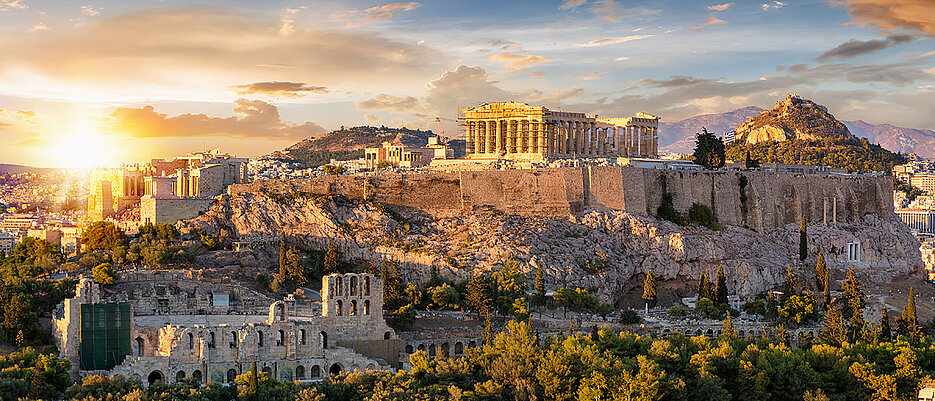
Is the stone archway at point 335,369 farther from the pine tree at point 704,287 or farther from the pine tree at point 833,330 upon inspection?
the pine tree at point 833,330

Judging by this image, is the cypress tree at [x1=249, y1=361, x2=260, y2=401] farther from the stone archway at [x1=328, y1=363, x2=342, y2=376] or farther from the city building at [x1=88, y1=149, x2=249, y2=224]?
the city building at [x1=88, y1=149, x2=249, y2=224]

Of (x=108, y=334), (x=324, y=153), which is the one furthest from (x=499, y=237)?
(x=324, y=153)

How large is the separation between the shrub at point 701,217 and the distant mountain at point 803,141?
42447 millimetres

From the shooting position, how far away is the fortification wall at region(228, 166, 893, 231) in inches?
2330

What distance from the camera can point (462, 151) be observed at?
343 feet

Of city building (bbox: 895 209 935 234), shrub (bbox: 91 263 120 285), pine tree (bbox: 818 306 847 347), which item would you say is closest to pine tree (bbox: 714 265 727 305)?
pine tree (bbox: 818 306 847 347)

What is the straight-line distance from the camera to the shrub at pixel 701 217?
66.4m

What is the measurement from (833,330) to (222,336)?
2631cm

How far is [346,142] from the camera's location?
408 feet

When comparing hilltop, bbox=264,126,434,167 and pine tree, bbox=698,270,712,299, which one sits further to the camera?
hilltop, bbox=264,126,434,167

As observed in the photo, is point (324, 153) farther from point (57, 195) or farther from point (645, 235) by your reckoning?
point (645, 235)

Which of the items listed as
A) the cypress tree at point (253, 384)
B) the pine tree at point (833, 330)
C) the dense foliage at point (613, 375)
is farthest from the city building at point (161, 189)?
the pine tree at point (833, 330)

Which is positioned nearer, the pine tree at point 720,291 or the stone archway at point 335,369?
the stone archway at point 335,369

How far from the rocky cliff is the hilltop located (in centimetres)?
5544
